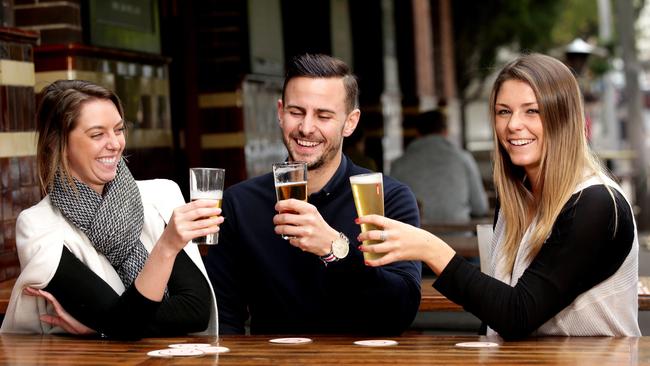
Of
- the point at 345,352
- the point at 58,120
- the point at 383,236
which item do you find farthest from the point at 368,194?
the point at 58,120

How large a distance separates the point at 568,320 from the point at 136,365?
109 cm

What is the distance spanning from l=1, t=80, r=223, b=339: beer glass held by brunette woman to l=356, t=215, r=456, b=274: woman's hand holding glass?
566 millimetres

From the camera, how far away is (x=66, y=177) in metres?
3.06

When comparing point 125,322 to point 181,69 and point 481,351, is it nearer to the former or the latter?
point 481,351

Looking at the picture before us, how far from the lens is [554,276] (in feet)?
8.89

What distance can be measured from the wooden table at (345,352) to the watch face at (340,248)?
22 centimetres

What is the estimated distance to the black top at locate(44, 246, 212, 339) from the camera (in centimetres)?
285

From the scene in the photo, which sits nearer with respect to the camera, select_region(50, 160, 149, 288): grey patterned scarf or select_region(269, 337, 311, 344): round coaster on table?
select_region(269, 337, 311, 344): round coaster on table

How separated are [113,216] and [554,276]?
122 cm

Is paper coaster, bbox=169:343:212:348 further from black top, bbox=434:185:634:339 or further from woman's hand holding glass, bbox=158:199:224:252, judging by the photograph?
black top, bbox=434:185:634:339

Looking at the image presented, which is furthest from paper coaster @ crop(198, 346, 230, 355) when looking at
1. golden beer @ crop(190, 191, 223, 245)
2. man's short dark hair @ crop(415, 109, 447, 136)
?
man's short dark hair @ crop(415, 109, 447, 136)

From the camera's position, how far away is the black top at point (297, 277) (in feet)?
10.3

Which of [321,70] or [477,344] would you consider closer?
[477,344]

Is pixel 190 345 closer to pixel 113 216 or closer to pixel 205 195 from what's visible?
pixel 205 195
